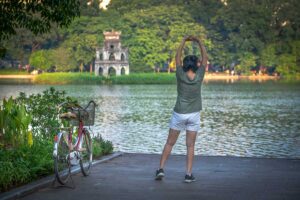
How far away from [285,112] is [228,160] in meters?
32.0

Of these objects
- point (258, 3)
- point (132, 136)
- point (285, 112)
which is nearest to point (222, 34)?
point (258, 3)

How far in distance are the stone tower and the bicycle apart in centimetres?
10394

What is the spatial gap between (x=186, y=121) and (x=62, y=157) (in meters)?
1.73

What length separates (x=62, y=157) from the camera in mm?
9789

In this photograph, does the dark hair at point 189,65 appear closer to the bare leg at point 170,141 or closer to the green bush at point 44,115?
the bare leg at point 170,141

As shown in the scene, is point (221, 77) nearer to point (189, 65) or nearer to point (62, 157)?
point (189, 65)

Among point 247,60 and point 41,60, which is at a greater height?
point 247,60

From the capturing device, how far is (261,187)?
9.66 meters

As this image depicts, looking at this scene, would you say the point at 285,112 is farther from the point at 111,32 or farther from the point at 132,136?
the point at 111,32

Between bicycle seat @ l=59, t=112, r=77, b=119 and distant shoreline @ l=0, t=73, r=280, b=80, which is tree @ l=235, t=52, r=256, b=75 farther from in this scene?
bicycle seat @ l=59, t=112, r=77, b=119

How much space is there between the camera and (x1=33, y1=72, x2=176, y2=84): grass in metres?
109

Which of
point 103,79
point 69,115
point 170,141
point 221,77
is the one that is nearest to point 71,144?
point 69,115

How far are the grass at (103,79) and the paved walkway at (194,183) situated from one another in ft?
316

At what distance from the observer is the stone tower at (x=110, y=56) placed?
378 feet
